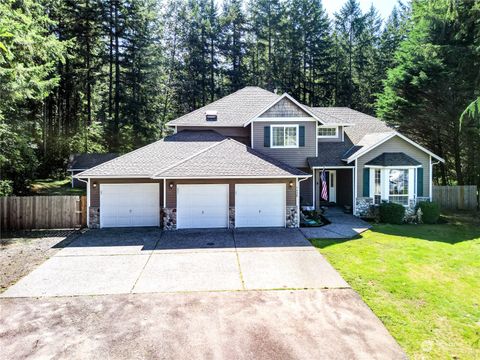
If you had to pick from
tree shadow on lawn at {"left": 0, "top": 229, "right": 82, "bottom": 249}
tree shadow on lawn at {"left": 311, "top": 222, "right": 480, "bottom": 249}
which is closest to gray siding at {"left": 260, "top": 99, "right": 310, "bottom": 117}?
tree shadow on lawn at {"left": 311, "top": 222, "right": 480, "bottom": 249}

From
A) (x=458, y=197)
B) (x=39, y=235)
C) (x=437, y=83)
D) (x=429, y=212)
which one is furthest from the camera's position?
(x=437, y=83)

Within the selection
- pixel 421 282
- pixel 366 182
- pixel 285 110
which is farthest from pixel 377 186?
pixel 421 282

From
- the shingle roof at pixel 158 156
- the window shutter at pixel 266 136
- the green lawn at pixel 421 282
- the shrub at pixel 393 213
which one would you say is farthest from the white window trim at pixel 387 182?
the shingle roof at pixel 158 156

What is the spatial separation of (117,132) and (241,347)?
30219 mm

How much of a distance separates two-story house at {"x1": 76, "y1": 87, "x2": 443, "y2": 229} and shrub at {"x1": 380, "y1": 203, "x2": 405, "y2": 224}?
31.3 inches

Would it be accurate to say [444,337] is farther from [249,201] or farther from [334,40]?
[334,40]

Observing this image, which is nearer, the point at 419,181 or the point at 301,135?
the point at 419,181

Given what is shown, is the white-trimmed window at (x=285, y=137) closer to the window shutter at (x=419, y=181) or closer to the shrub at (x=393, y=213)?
the shrub at (x=393, y=213)

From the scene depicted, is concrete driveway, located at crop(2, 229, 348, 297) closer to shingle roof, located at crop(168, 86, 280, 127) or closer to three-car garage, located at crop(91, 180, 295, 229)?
three-car garage, located at crop(91, 180, 295, 229)

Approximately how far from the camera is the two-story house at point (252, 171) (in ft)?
45.2

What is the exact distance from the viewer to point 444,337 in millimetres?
5711

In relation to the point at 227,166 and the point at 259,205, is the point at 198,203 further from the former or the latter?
the point at 259,205

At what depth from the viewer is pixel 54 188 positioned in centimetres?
2470

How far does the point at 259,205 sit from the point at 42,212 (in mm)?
9663
